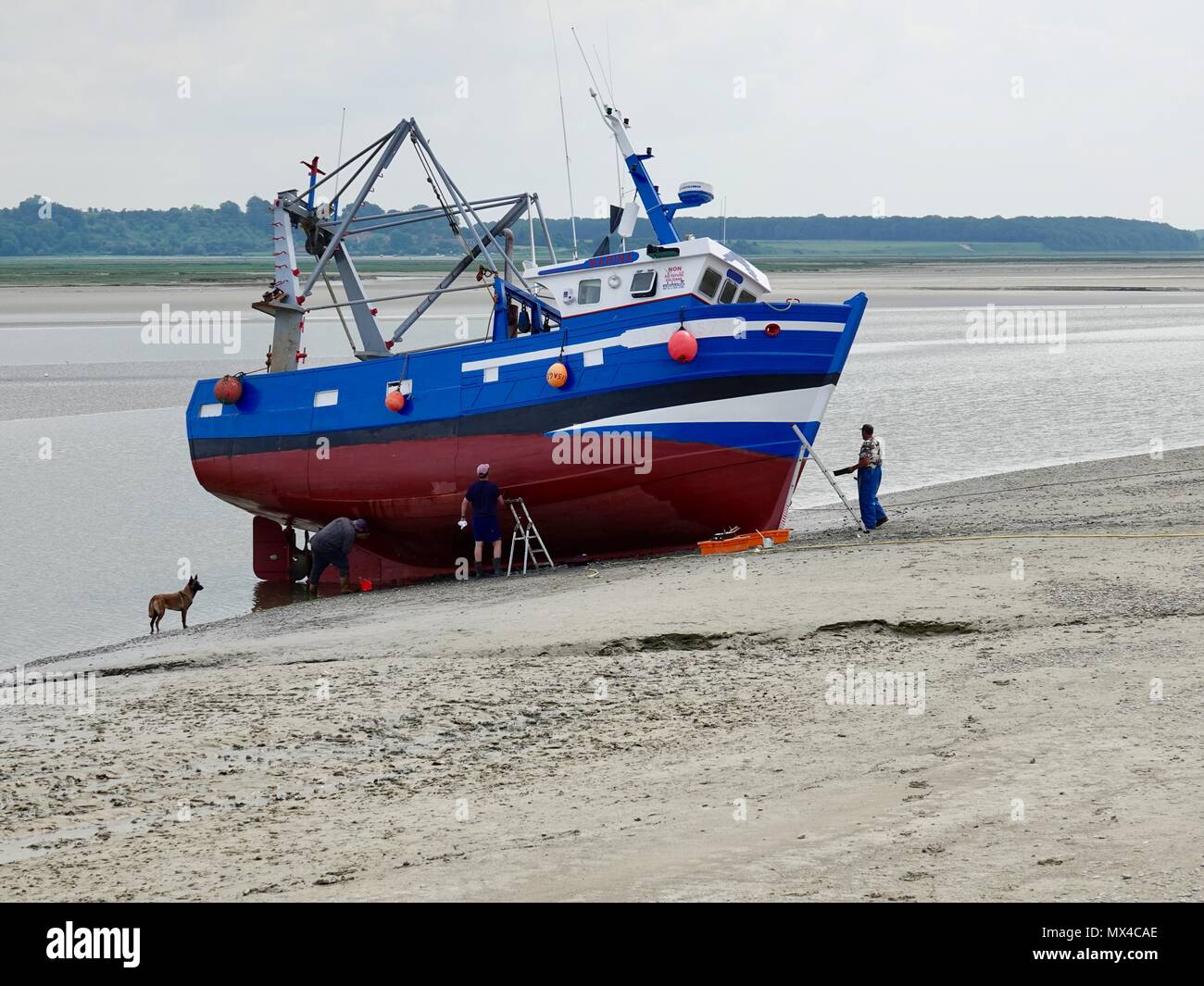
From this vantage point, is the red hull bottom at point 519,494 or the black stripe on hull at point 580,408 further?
the red hull bottom at point 519,494

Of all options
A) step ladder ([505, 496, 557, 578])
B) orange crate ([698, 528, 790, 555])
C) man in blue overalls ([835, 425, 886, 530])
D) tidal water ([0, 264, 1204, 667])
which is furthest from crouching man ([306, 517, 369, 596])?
man in blue overalls ([835, 425, 886, 530])

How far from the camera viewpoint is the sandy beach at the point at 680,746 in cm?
621

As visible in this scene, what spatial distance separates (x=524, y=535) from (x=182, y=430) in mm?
18639

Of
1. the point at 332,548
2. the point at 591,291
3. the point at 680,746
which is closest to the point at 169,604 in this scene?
the point at 332,548

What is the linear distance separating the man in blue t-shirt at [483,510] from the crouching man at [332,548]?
6.14 feet

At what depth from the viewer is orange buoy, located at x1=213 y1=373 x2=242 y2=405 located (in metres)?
19.5

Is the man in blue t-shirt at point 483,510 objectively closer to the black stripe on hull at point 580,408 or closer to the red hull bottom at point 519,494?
the red hull bottom at point 519,494

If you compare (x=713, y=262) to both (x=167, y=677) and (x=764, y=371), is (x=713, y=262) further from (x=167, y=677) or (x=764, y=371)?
(x=167, y=677)

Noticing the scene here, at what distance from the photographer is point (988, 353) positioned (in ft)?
169

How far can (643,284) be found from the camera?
16.7 metres

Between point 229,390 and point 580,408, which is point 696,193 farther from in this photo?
point 229,390

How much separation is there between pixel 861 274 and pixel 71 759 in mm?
121891

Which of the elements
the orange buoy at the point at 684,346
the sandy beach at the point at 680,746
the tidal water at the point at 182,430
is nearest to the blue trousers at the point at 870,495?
the sandy beach at the point at 680,746
